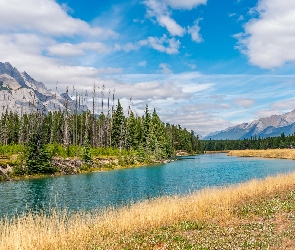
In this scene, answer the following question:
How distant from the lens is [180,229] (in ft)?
53.6

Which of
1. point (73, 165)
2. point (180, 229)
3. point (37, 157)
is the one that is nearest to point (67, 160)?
point (73, 165)

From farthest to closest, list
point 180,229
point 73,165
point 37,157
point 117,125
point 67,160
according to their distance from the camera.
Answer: point 117,125 → point 67,160 → point 73,165 → point 37,157 → point 180,229

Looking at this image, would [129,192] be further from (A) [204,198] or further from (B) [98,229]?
(B) [98,229]

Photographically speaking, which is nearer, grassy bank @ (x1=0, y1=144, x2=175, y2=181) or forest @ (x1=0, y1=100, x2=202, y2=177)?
grassy bank @ (x1=0, y1=144, x2=175, y2=181)

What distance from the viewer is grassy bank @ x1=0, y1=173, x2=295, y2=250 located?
43.2 feet

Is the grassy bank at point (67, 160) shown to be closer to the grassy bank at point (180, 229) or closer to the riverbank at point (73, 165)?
the riverbank at point (73, 165)

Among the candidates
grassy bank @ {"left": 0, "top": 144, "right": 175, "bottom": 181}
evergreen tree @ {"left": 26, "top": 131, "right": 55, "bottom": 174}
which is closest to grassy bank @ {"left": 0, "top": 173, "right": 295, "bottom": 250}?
grassy bank @ {"left": 0, "top": 144, "right": 175, "bottom": 181}

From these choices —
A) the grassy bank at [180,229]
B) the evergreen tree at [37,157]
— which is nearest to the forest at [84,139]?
the evergreen tree at [37,157]

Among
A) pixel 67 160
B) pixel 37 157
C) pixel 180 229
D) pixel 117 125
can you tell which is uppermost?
pixel 117 125

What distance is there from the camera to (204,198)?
2431 centimetres

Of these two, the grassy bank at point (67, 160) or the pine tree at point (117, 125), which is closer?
the grassy bank at point (67, 160)

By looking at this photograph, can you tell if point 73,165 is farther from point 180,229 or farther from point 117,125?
point 180,229

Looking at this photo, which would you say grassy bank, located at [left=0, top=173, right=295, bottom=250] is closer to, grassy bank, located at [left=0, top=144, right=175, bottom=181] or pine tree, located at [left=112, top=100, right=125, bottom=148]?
grassy bank, located at [left=0, top=144, right=175, bottom=181]

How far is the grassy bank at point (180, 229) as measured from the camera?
1318cm
